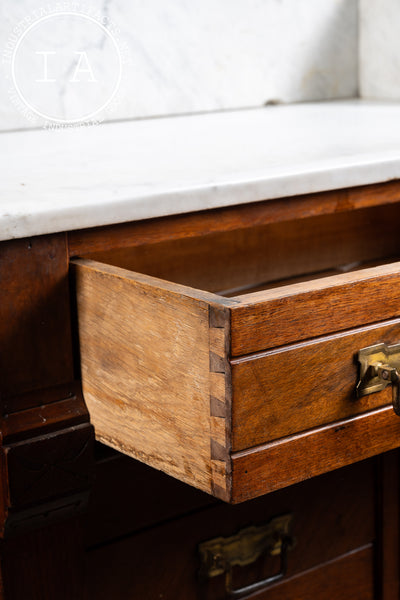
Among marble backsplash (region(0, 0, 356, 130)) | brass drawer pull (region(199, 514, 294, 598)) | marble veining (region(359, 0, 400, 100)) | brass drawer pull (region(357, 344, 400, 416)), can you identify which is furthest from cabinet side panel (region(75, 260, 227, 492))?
marble veining (region(359, 0, 400, 100))

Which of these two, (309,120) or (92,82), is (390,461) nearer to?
(309,120)

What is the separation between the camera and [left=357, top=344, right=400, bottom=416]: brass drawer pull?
592mm

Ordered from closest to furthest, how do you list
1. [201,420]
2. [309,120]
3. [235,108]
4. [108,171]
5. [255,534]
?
[201,420] < [108,171] < [255,534] < [309,120] < [235,108]

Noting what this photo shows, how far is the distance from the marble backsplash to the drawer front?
0.64m

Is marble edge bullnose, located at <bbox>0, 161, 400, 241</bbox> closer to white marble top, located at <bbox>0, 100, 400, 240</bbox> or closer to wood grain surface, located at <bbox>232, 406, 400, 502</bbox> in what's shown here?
white marble top, located at <bbox>0, 100, 400, 240</bbox>

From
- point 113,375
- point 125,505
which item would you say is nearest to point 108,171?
point 113,375

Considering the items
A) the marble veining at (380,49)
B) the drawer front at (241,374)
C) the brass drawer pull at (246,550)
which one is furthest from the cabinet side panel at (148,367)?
the marble veining at (380,49)

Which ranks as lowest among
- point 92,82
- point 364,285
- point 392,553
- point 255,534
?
point 392,553

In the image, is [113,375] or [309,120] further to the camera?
[309,120]

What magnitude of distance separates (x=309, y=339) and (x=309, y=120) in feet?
2.25

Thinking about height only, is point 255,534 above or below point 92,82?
below

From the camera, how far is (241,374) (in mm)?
527

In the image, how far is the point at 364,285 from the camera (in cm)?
58

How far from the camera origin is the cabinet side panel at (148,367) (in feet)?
1.78
